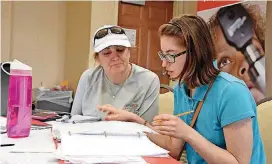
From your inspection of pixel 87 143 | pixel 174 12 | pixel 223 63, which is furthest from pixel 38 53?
pixel 87 143

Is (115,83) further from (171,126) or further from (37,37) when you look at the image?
(37,37)

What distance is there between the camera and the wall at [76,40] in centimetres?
343

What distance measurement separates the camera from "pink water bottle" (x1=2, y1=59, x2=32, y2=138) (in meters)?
1.09

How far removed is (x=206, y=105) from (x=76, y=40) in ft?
9.04

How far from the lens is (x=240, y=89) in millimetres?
1031

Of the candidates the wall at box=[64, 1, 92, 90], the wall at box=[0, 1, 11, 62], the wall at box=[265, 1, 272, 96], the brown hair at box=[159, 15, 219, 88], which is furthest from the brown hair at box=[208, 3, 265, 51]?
the wall at box=[0, 1, 11, 62]

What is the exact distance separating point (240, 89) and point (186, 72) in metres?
0.18

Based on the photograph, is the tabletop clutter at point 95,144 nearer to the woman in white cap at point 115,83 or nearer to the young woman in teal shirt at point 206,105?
the young woman in teal shirt at point 206,105

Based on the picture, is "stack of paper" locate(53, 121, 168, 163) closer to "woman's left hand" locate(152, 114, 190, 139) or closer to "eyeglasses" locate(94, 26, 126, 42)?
"woman's left hand" locate(152, 114, 190, 139)

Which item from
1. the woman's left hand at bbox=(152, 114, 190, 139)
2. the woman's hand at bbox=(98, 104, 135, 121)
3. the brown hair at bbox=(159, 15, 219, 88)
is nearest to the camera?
the woman's left hand at bbox=(152, 114, 190, 139)

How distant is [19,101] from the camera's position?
1.09 meters

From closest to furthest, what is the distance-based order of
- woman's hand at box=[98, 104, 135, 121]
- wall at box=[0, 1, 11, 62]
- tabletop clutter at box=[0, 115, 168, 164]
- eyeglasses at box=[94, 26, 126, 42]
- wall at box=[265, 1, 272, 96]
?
tabletop clutter at box=[0, 115, 168, 164]
woman's hand at box=[98, 104, 135, 121]
eyeglasses at box=[94, 26, 126, 42]
wall at box=[265, 1, 272, 96]
wall at box=[0, 1, 11, 62]

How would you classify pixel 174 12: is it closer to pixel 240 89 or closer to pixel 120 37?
pixel 120 37

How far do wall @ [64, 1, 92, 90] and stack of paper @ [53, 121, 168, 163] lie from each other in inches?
92.8
